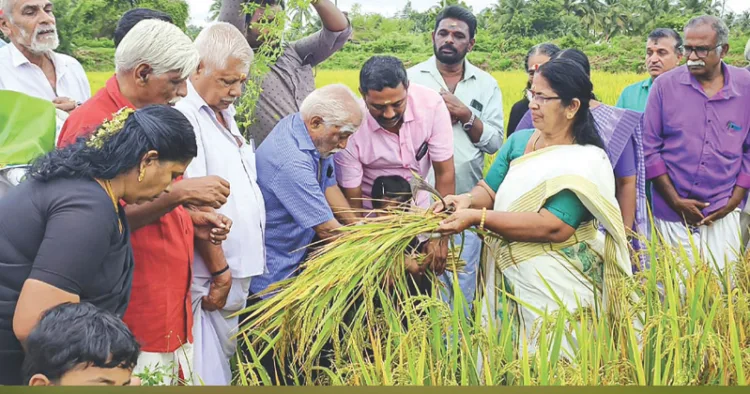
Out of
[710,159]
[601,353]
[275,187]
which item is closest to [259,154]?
[275,187]

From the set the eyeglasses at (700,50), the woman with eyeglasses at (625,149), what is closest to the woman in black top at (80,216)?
the woman with eyeglasses at (625,149)

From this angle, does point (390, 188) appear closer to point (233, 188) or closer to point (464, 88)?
point (233, 188)

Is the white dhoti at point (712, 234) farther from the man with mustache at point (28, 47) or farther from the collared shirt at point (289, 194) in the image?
the man with mustache at point (28, 47)

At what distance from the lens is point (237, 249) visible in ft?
10.3

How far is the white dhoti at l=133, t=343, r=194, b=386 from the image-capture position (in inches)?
109

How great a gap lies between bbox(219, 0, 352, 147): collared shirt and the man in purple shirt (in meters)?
1.77

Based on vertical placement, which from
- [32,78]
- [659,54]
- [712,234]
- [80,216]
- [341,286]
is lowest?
[712,234]

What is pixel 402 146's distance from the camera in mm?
3635

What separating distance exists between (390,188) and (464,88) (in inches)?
46.6

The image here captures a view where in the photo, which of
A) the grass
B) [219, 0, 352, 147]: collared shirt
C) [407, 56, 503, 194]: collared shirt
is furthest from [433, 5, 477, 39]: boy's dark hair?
the grass

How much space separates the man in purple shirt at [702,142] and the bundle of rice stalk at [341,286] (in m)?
2.04

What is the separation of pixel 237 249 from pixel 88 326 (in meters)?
1.09

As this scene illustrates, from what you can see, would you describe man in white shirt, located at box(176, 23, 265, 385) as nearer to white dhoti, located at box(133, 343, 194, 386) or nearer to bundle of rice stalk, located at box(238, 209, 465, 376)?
white dhoti, located at box(133, 343, 194, 386)

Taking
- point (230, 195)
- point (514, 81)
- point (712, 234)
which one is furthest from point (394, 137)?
point (514, 81)
